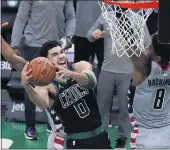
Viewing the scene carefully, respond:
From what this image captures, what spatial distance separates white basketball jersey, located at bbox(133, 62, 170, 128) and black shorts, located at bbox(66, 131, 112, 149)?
32 centimetres

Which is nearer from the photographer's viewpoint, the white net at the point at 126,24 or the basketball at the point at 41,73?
the basketball at the point at 41,73

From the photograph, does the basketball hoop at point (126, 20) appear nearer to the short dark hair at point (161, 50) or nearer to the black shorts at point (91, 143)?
the short dark hair at point (161, 50)

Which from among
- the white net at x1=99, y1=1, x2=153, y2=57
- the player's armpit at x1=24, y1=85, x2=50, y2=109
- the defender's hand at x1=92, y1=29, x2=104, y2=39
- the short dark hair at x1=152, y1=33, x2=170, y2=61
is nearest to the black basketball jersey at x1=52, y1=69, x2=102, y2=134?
the player's armpit at x1=24, y1=85, x2=50, y2=109

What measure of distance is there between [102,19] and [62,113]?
1.71 metres

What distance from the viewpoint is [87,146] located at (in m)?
3.78

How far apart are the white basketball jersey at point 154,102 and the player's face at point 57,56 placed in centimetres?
67

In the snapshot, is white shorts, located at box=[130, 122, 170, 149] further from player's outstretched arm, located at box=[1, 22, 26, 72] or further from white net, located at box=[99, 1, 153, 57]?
player's outstretched arm, located at box=[1, 22, 26, 72]

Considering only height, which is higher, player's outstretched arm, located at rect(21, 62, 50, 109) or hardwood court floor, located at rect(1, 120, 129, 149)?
player's outstretched arm, located at rect(21, 62, 50, 109)

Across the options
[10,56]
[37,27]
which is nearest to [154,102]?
[10,56]

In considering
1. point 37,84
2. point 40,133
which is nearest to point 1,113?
point 40,133

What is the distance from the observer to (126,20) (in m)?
4.73

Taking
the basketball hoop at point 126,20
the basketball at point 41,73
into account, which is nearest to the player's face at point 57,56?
the basketball at point 41,73

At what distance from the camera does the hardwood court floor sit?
539 centimetres

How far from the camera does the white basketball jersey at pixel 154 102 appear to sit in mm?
3705
